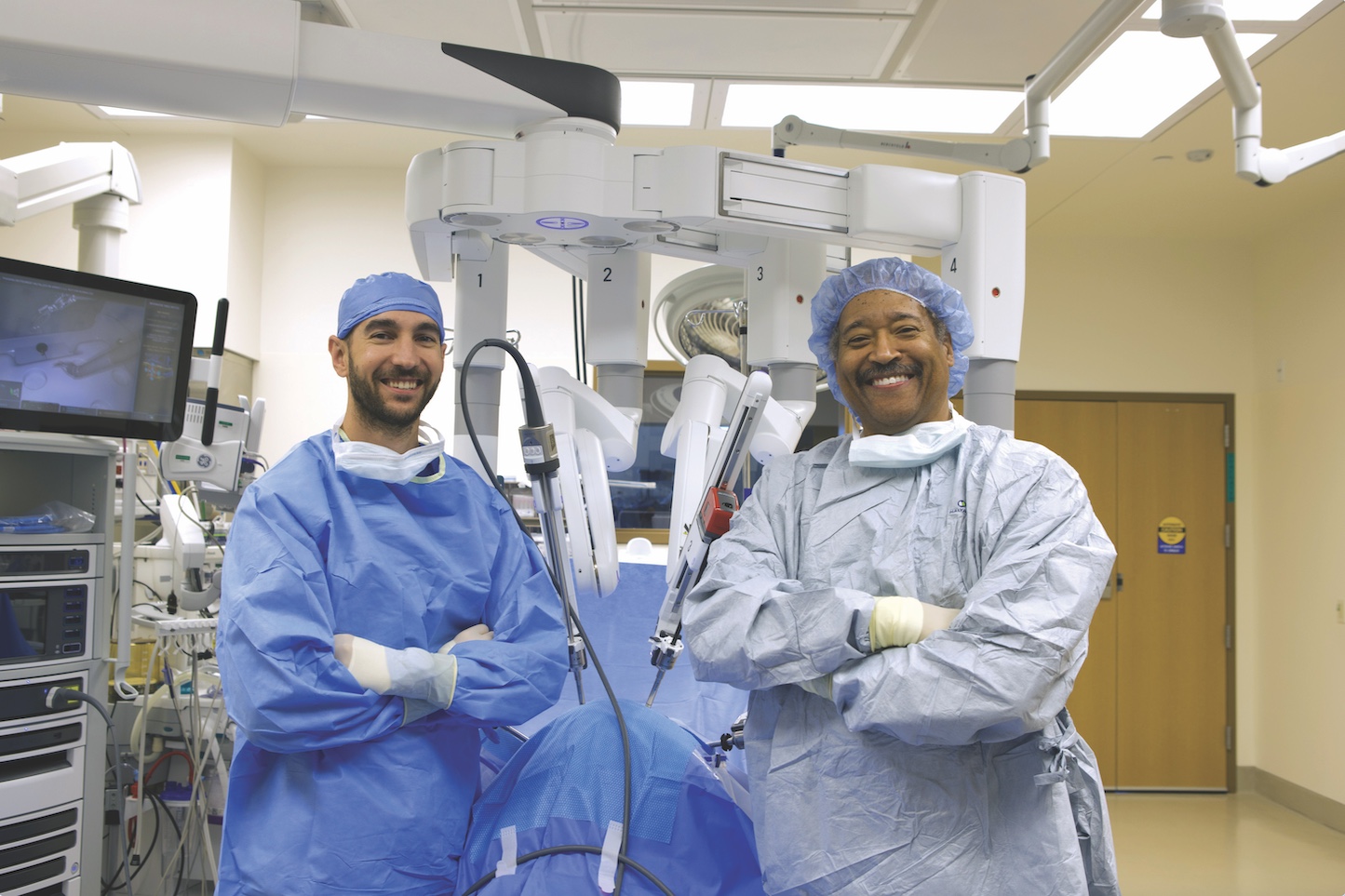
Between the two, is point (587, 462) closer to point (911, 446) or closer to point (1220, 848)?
point (911, 446)

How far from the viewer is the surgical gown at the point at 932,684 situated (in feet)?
3.87

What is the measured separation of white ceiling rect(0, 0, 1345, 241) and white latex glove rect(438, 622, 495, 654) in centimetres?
165

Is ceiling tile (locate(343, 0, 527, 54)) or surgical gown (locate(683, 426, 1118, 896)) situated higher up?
ceiling tile (locate(343, 0, 527, 54))

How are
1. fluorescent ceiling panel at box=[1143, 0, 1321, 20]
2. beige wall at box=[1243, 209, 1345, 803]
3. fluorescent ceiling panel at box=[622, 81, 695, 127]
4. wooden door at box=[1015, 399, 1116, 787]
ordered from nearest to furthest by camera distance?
1. fluorescent ceiling panel at box=[1143, 0, 1321, 20]
2. fluorescent ceiling panel at box=[622, 81, 695, 127]
3. beige wall at box=[1243, 209, 1345, 803]
4. wooden door at box=[1015, 399, 1116, 787]

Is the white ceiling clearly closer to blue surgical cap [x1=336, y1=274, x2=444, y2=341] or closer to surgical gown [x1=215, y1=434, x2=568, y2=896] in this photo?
blue surgical cap [x1=336, y1=274, x2=444, y2=341]

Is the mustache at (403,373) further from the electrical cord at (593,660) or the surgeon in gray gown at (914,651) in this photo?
the surgeon in gray gown at (914,651)

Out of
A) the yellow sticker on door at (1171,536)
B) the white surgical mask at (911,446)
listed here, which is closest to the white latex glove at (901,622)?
the white surgical mask at (911,446)

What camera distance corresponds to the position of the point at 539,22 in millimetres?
2578

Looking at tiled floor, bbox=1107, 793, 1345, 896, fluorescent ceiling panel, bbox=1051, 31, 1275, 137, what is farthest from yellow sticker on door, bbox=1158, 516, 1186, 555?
fluorescent ceiling panel, bbox=1051, 31, 1275, 137

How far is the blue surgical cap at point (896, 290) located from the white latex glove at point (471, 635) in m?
0.72

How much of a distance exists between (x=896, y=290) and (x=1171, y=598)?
4.43m

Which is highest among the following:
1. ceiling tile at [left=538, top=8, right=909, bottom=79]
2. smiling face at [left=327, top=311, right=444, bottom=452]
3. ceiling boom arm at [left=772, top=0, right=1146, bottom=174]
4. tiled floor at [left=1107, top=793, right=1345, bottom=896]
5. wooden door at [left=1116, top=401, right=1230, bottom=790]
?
ceiling tile at [left=538, top=8, right=909, bottom=79]

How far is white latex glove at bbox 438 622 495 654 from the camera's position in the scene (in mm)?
1540

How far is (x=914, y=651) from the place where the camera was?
1196 mm
